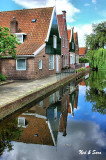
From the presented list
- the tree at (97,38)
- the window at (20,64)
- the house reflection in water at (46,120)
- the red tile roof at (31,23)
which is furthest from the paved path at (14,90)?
the tree at (97,38)

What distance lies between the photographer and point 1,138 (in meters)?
6.70

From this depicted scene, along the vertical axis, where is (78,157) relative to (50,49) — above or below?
below

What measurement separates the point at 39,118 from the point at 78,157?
4.06 meters

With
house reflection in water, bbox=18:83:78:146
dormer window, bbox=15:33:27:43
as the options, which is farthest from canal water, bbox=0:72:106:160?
dormer window, bbox=15:33:27:43

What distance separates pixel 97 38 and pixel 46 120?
34.8 metres

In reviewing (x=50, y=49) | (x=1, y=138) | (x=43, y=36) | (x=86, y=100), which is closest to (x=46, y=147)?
(x=1, y=138)

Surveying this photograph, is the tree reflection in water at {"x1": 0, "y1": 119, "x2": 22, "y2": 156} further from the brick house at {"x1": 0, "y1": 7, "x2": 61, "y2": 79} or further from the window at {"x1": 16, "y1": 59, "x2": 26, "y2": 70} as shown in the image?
the window at {"x1": 16, "y1": 59, "x2": 26, "y2": 70}

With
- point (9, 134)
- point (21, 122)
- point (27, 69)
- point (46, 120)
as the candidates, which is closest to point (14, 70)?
point (27, 69)

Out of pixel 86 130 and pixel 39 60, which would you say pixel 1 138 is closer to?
pixel 86 130

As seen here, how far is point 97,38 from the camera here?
133ft

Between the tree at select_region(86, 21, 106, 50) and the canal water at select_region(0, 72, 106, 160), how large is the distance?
31.3m

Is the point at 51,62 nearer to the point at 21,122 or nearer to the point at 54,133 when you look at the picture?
the point at 21,122

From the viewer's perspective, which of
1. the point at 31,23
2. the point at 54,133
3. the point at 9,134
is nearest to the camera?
the point at 9,134

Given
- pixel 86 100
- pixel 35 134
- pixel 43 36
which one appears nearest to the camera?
pixel 35 134
